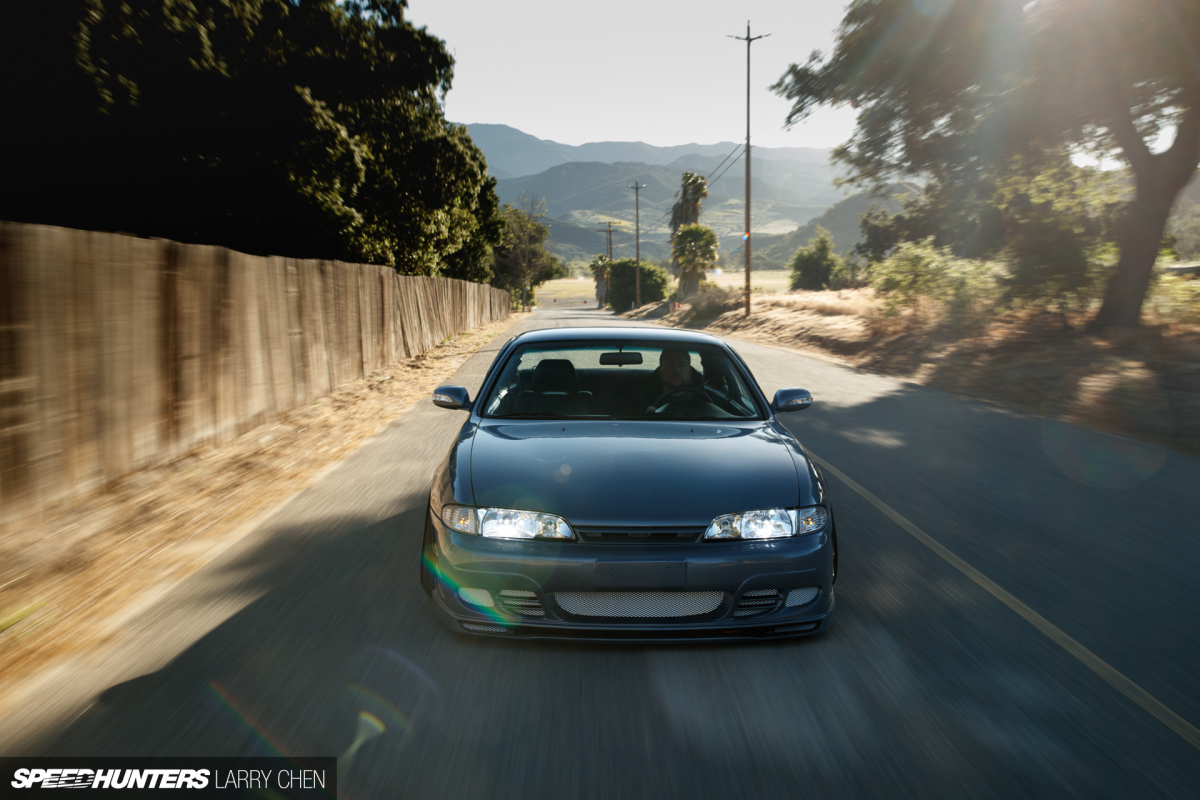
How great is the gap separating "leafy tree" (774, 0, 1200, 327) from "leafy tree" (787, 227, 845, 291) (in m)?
63.5

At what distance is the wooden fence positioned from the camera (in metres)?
5.25

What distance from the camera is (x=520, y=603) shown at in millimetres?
3322

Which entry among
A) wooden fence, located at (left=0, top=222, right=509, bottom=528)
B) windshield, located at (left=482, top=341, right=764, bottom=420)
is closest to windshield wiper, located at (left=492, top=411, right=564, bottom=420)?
windshield, located at (left=482, top=341, right=764, bottom=420)

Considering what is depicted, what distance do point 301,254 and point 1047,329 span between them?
53.6ft

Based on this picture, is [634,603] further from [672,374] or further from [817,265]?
[817,265]

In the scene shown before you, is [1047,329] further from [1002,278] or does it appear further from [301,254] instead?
[301,254]

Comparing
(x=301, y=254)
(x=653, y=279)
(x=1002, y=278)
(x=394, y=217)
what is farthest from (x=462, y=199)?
(x=653, y=279)

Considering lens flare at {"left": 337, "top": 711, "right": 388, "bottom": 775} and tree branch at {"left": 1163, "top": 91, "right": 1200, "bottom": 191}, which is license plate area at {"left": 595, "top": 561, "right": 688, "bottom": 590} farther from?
tree branch at {"left": 1163, "top": 91, "right": 1200, "bottom": 191}

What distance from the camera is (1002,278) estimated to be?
19.6 meters

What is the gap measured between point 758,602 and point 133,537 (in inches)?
168

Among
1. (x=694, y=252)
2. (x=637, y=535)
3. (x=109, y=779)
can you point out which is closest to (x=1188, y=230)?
(x=694, y=252)

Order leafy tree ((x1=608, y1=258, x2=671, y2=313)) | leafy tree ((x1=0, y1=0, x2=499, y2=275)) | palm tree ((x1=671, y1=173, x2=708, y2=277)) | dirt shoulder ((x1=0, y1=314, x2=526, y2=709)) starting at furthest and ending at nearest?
1. leafy tree ((x1=608, y1=258, x2=671, y2=313))
2. palm tree ((x1=671, y1=173, x2=708, y2=277))
3. leafy tree ((x1=0, y1=0, x2=499, y2=275))
4. dirt shoulder ((x1=0, y1=314, x2=526, y2=709))

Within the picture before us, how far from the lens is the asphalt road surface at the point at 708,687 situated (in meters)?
2.63

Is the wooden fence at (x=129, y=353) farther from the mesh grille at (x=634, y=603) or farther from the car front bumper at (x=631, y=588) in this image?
the mesh grille at (x=634, y=603)
